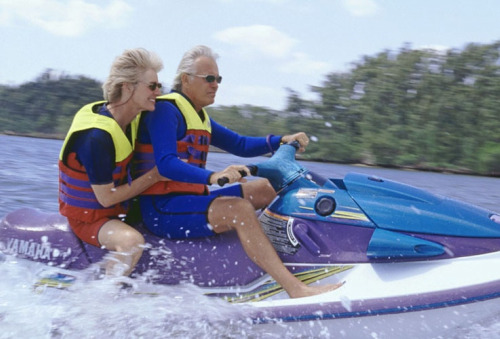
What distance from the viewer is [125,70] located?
2.88m

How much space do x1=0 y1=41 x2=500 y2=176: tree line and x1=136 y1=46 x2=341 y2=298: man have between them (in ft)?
169

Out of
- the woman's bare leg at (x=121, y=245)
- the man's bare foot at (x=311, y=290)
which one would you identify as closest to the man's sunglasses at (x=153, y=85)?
the woman's bare leg at (x=121, y=245)

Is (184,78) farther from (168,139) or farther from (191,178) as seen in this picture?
(191,178)

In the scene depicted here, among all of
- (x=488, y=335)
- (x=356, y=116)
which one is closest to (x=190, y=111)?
(x=488, y=335)

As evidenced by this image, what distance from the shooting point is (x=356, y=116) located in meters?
63.8

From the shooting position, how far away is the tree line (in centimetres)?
5466

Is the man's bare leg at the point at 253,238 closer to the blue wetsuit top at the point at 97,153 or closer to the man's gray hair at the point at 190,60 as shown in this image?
the blue wetsuit top at the point at 97,153

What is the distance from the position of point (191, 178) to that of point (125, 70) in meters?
0.58

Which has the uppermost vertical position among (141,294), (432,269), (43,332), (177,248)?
(432,269)

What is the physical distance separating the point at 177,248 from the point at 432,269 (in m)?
1.18

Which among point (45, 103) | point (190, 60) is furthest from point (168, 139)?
point (45, 103)

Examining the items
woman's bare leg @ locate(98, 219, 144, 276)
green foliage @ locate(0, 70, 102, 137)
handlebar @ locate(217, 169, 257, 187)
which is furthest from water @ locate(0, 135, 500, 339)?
green foliage @ locate(0, 70, 102, 137)

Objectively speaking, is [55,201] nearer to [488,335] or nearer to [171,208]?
[171,208]

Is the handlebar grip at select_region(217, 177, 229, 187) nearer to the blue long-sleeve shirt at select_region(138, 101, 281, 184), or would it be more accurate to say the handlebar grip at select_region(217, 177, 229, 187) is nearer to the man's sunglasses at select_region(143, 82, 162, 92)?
the blue long-sleeve shirt at select_region(138, 101, 281, 184)
